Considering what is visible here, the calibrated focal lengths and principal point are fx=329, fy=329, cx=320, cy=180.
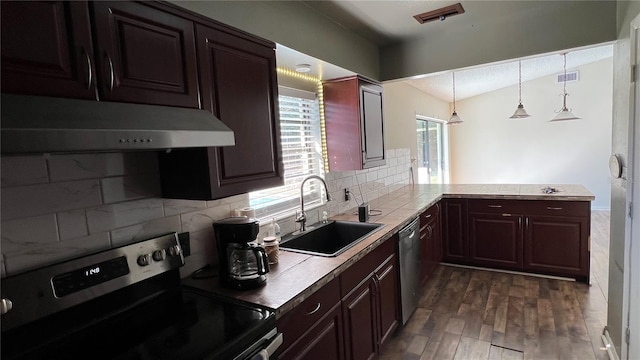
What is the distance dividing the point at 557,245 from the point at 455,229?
3.15ft

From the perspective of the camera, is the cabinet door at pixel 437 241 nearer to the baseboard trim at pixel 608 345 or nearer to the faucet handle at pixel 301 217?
the baseboard trim at pixel 608 345

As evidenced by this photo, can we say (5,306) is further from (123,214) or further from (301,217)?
(301,217)

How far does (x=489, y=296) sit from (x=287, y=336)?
248 centimetres

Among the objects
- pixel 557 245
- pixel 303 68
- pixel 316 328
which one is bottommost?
pixel 557 245

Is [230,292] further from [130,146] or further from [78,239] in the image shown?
[130,146]

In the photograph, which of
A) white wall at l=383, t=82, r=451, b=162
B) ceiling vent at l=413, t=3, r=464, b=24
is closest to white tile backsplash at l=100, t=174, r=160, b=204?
ceiling vent at l=413, t=3, r=464, b=24

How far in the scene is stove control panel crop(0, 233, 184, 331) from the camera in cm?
105

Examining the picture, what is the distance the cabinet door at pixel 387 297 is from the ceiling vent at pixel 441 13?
1791 mm

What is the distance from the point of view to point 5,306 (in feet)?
3.34

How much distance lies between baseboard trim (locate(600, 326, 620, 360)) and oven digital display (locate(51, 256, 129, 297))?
2.85m

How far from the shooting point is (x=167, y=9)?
4.15 feet

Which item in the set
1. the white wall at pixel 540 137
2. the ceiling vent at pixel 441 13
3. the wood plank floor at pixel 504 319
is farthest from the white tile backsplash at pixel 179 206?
the white wall at pixel 540 137

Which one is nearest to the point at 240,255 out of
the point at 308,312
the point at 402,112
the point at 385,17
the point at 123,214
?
the point at 308,312

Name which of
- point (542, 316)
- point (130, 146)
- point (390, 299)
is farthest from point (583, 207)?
point (130, 146)
